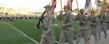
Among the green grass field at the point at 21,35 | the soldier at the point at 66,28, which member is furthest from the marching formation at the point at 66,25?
the green grass field at the point at 21,35

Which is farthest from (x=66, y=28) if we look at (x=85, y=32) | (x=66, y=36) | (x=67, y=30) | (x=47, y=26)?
(x=85, y=32)

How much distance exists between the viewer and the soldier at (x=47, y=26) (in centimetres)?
1231

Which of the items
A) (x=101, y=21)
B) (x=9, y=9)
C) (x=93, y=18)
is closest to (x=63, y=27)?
(x=93, y=18)

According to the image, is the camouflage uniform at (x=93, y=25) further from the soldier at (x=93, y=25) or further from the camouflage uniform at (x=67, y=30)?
the camouflage uniform at (x=67, y=30)

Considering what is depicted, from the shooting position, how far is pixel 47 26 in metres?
12.3

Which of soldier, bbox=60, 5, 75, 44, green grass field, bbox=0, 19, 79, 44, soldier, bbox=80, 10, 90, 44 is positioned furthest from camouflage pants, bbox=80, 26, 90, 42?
green grass field, bbox=0, 19, 79, 44

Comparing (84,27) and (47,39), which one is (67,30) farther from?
(84,27)

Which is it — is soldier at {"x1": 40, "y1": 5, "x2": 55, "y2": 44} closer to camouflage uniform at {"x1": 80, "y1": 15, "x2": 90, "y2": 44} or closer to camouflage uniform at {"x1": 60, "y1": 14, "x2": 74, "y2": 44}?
camouflage uniform at {"x1": 60, "y1": 14, "x2": 74, "y2": 44}

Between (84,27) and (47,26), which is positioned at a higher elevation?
(47,26)

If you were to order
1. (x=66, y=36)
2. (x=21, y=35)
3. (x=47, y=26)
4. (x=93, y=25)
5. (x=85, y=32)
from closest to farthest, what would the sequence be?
(x=47, y=26) < (x=66, y=36) < (x=85, y=32) < (x=93, y=25) < (x=21, y=35)

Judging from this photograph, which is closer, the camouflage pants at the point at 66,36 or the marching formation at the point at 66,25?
the marching formation at the point at 66,25

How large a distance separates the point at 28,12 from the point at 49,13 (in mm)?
100595

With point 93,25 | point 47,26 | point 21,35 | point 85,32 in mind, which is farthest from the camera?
point 21,35

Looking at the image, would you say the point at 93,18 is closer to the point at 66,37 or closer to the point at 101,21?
the point at 101,21
